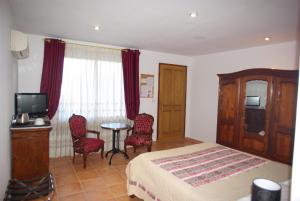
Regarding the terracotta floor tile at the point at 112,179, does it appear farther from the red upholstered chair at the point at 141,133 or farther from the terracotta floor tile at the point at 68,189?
the red upholstered chair at the point at 141,133

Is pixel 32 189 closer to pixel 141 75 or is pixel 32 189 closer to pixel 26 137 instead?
pixel 26 137

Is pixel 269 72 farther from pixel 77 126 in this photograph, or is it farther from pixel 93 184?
pixel 77 126

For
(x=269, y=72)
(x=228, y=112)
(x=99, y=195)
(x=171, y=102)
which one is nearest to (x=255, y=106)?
(x=228, y=112)

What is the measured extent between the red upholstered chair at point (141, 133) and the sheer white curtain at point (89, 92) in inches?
22.2

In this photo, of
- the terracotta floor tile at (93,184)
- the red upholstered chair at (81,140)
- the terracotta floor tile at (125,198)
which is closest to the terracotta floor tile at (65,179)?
the terracotta floor tile at (93,184)

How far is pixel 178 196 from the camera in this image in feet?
5.70

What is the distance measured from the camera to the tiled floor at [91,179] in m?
2.64

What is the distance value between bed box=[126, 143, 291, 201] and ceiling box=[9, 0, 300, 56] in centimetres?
192

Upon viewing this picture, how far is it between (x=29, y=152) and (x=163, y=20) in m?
2.72

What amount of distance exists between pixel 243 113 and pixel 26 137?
3.91m

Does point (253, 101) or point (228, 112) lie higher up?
point (253, 101)

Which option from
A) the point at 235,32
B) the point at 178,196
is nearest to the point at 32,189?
the point at 178,196

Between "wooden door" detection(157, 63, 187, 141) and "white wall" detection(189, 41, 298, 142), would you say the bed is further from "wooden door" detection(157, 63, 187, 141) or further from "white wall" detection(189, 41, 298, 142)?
"wooden door" detection(157, 63, 187, 141)

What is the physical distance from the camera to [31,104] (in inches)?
130
